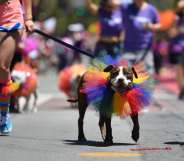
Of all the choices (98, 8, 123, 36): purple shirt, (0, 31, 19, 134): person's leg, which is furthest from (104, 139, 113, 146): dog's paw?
(98, 8, 123, 36): purple shirt

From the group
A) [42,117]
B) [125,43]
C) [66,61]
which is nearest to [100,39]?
[125,43]

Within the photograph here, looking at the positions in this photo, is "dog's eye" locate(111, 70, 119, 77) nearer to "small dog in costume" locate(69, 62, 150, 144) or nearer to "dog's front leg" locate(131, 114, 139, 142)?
"small dog in costume" locate(69, 62, 150, 144)

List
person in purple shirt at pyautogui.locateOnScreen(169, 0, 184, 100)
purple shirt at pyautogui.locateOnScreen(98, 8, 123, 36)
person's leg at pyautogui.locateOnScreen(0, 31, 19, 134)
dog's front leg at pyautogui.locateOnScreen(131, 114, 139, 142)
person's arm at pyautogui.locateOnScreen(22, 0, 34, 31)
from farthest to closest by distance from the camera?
person in purple shirt at pyautogui.locateOnScreen(169, 0, 184, 100) < purple shirt at pyautogui.locateOnScreen(98, 8, 123, 36) < person's arm at pyautogui.locateOnScreen(22, 0, 34, 31) < person's leg at pyautogui.locateOnScreen(0, 31, 19, 134) < dog's front leg at pyautogui.locateOnScreen(131, 114, 139, 142)

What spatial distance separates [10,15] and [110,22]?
484 centimetres

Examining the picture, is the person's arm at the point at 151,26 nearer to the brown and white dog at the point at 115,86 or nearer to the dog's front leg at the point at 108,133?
the brown and white dog at the point at 115,86

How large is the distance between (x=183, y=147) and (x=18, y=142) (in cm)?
184

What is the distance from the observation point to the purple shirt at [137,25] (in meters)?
14.0

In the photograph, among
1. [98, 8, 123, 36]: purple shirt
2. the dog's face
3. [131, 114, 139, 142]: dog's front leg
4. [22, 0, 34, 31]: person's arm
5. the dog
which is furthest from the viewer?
[98, 8, 123, 36]: purple shirt

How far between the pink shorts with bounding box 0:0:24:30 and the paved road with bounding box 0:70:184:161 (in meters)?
1.31

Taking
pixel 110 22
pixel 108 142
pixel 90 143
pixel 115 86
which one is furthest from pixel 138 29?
Answer: pixel 115 86

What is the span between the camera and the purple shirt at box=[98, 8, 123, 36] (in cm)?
1403

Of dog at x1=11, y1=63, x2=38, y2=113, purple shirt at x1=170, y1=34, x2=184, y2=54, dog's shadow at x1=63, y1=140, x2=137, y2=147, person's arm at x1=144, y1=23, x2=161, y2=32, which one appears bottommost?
dog's shadow at x1=63, y1=140, x2=137, y2=147

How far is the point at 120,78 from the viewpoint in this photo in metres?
8.56

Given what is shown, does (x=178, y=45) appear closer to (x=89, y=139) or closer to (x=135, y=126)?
(x=89, y=139)
